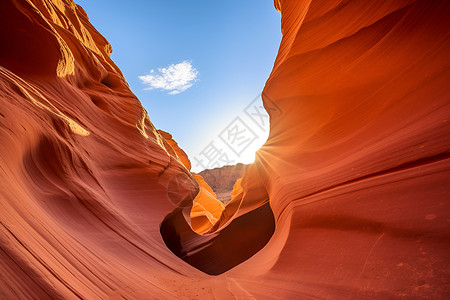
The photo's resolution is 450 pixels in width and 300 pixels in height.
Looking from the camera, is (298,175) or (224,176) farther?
(224,176)

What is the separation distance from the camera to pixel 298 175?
12.8 feet

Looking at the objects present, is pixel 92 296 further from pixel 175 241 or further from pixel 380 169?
pixel 175 241

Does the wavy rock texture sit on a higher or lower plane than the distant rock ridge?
higher

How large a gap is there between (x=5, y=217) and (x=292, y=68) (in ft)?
20.7

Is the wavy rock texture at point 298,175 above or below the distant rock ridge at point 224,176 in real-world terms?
above

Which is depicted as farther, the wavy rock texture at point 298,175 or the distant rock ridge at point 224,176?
the distant rock ridge at point 224,176

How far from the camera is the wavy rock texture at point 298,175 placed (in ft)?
5.59

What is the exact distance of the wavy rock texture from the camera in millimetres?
1705

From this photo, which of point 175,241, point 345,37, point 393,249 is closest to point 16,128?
point 393,249

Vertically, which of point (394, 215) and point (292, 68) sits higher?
point (292, 68)

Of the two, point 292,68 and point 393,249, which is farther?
point 292,68

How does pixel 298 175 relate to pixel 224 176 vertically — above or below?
above

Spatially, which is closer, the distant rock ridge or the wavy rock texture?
the wavy rock texture

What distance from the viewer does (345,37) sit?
14.6 feet
